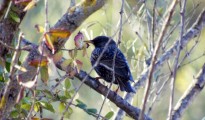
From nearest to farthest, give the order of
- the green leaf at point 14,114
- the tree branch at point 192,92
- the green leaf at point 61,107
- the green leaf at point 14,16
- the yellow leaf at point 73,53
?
the yellow leaf at point 73,53, the green leaf at point 14,16, the green leaf at point 14,114, the green leaf at point 61,107, the tree branch at point 192,92

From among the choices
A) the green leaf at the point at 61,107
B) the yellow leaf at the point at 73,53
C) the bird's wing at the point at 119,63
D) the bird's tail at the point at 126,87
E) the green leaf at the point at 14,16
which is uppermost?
the green leaf at the point at 14,16

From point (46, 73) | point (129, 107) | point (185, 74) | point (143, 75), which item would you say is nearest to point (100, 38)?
point (143, 75)

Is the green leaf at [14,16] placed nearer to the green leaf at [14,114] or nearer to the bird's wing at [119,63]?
the green leaf at [14,114]

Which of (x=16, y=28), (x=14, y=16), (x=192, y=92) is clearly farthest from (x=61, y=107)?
(x=192, y=92)

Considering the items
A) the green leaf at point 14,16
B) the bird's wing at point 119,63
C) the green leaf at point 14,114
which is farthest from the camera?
the bird's wing at point 119,63

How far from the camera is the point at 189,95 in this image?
3789mm

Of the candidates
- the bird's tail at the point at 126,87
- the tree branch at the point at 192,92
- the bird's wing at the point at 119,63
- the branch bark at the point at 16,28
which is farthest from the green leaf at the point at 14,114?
the bird's wing at the point at 119,63

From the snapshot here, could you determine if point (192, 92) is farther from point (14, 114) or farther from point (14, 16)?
point (14, 16)

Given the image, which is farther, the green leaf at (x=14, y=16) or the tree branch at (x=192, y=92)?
the tree branch at (x=192, y=92)

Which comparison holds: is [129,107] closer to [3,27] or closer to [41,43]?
[3,27]

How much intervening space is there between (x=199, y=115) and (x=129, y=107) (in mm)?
8589

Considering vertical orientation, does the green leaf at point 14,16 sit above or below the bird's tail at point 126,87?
above

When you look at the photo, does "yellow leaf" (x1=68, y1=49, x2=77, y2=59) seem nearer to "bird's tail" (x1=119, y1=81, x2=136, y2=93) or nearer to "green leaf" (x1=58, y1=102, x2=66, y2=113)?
"green leaf" (x1=58, y1=102, x2=66, y2=113)

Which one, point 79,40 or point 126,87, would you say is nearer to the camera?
point 79,40
